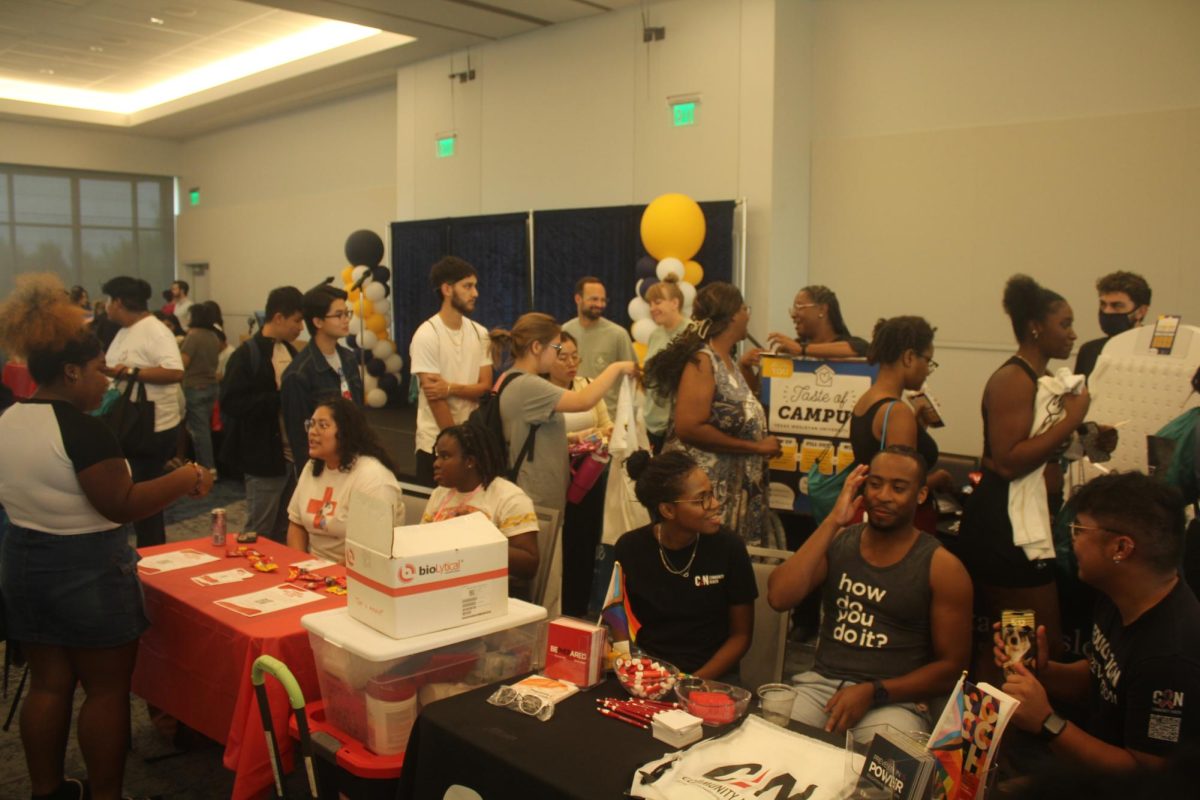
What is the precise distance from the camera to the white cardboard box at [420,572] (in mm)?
2078

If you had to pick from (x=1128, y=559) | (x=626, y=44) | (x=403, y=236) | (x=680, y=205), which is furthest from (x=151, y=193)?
(x=1128, y=559)

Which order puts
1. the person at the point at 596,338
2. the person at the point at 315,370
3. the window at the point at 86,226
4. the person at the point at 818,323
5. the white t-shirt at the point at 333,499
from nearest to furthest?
1. the white t-shirt at the point at 333,499
2. the person at the point at 315,370
3. the person at the point at 818,323
4. the person at the point at 596,338
5. the window at the point at 86,226

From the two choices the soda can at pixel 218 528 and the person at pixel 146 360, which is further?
the person at pixel 146 360

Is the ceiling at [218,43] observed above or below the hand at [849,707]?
above

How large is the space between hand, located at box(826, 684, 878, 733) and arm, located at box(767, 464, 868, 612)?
30 centimetres

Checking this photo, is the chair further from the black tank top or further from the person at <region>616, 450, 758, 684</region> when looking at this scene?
the black tank top

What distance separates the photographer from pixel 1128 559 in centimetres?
186

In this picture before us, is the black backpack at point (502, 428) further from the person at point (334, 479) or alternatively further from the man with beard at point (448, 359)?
the man with beard at point (448, 359)

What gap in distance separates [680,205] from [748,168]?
62cm

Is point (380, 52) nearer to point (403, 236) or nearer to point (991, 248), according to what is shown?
point (403, 236)

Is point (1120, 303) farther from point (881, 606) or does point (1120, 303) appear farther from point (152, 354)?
point (152, 354)

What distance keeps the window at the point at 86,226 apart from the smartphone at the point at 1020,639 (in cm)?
1434

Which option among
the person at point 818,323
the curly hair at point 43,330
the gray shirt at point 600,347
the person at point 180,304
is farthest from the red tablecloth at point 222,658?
the person at point 180,304

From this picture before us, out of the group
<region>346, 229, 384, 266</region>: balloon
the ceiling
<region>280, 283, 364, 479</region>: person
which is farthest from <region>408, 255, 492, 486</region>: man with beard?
<region>346, 229, 384, 266</region>: balloon
